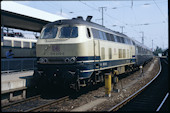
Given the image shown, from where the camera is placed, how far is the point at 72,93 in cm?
1102

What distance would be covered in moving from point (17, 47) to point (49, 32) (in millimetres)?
7424

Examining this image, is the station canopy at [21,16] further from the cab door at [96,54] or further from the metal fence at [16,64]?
the cab door at [96,54]

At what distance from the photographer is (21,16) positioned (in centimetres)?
1755

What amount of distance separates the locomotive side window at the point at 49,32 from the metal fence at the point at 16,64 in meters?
4.52

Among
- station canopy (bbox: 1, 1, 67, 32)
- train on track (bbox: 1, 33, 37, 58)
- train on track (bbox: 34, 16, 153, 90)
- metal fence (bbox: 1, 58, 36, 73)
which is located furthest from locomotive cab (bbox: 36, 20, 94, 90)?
train on track (bbox: 1, 33, 37, 58)

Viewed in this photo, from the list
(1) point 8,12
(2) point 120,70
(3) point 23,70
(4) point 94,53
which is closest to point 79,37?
(4) point 94,53

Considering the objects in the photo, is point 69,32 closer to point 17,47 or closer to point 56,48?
point 56,48

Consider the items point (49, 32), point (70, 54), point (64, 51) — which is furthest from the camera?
point (49, 32)

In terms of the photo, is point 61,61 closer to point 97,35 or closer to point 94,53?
point 94,53

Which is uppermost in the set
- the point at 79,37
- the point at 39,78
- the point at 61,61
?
the point at 79,37

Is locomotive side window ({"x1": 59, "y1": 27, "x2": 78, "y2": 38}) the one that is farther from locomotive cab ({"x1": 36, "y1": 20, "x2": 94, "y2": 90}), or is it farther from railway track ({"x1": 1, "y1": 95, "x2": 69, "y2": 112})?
railway track ({"x1": 1, "y1": 95, "x2": 69, "y2": 112})

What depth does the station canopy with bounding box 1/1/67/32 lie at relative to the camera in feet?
51.8

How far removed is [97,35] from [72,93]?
3.84 meters

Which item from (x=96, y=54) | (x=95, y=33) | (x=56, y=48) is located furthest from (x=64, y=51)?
(x=95, y=33)
